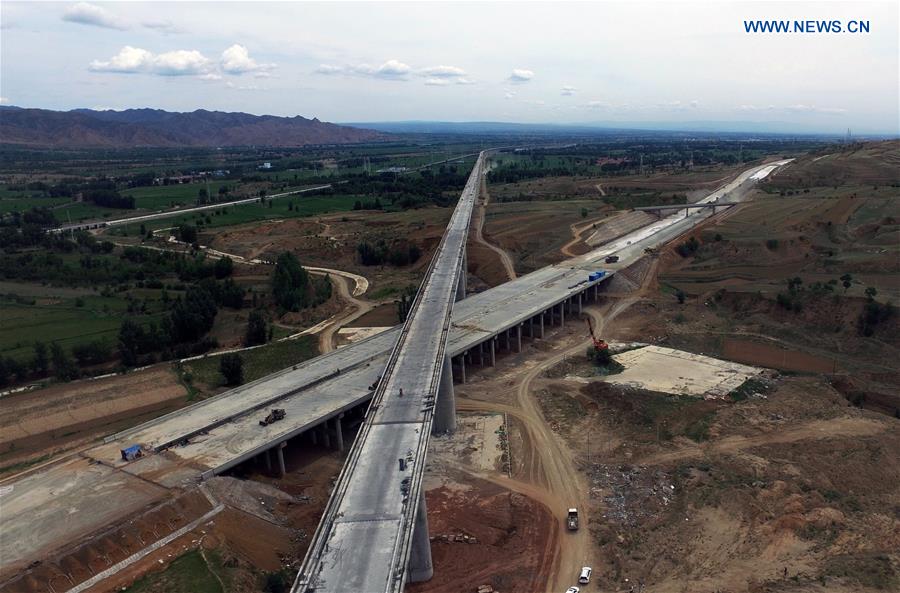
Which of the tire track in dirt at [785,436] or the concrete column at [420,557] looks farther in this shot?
the tire track in dirt at [785,436]

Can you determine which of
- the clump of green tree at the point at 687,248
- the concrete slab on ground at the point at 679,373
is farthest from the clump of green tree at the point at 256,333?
the clump of green tree at the point at 687,248

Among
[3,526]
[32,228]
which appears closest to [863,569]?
[3,526]

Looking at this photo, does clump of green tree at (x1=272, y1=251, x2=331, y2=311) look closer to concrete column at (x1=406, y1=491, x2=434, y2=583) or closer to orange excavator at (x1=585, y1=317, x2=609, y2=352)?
orange excavator at (x1=585, y1=317, x2=609, y2=352)

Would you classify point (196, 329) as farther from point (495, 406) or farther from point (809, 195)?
point (809, 195)

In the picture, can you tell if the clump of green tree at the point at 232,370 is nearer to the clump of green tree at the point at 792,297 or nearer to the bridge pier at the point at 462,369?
the bridge pier at the point at 462,369

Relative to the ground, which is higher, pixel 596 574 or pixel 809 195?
pixel 809 195
